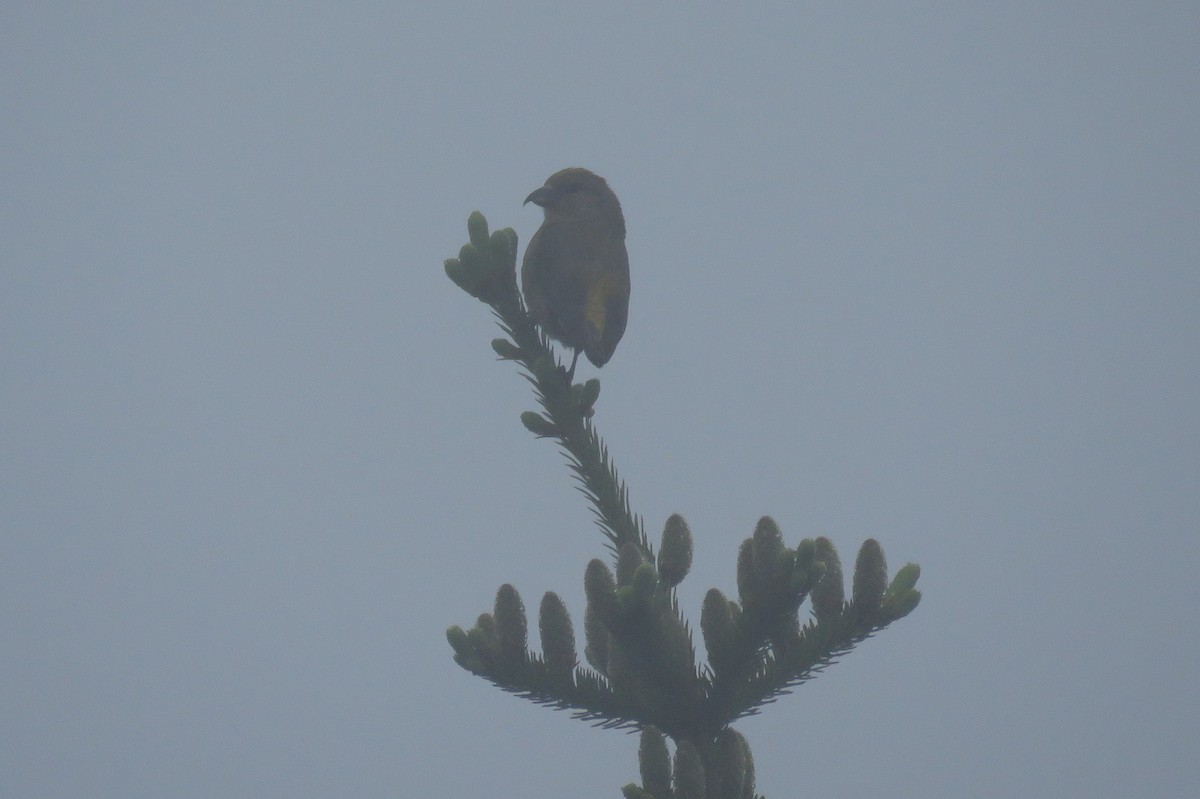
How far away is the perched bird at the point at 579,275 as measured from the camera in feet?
16.3

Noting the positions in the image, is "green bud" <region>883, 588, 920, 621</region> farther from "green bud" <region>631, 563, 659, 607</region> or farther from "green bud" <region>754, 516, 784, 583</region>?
"green bud" <region>631, 563, 659, 607</region>

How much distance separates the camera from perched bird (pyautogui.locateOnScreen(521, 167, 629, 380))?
496cm

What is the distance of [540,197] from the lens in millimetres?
5656

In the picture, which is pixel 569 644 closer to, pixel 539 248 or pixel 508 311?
pixel 508 311

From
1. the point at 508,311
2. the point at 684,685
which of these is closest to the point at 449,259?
the point at 508,311

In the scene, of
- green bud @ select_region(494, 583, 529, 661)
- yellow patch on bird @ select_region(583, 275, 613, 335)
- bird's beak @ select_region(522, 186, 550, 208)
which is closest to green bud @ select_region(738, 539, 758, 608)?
green bud @ select_region(494, 583, 529, 661)

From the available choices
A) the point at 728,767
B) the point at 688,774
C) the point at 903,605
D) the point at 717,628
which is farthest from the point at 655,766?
the point at 903,605

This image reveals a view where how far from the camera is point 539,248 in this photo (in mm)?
5207

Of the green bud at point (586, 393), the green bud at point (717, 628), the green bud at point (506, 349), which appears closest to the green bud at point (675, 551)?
the green bud at point (717, 628)

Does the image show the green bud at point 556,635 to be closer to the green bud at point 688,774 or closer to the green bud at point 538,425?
the green bud at point 688,774

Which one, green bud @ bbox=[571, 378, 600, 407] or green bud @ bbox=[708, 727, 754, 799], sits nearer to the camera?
green bud @ bbox=[708, 727, 754, 799]

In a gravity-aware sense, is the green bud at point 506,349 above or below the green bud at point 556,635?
above

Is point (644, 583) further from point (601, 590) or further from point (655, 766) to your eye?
point (655, 766)

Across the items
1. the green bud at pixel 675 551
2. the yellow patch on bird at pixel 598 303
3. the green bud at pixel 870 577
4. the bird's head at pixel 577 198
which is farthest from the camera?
the bird's head at pixel 577 198
